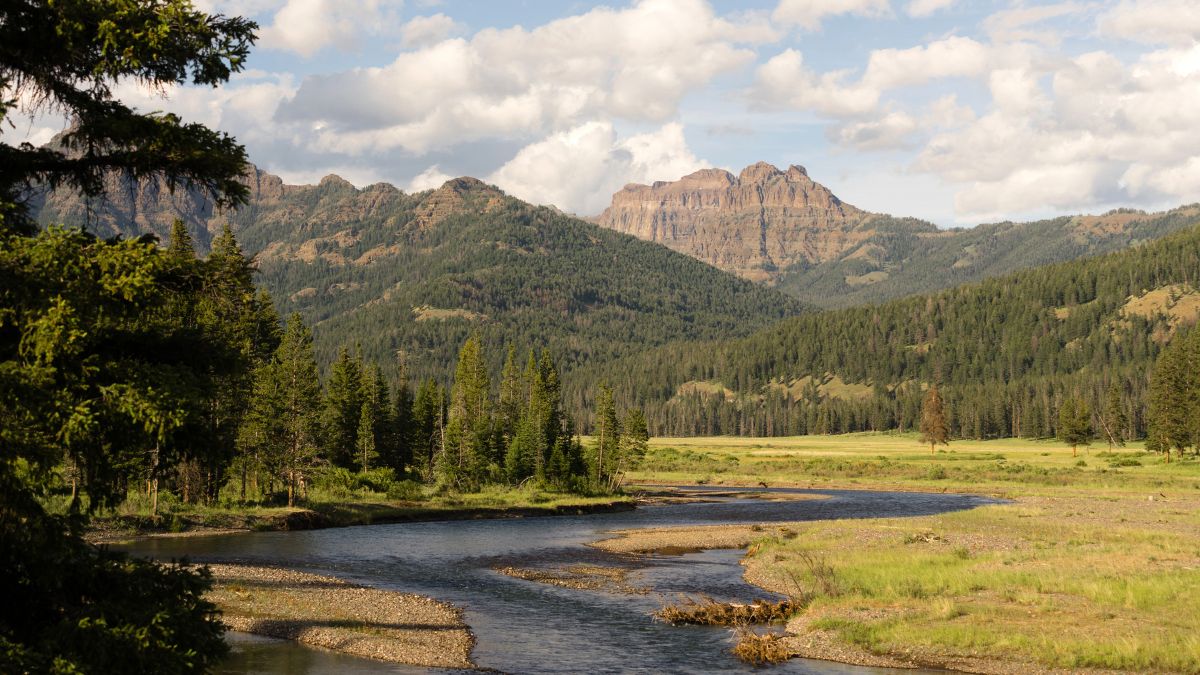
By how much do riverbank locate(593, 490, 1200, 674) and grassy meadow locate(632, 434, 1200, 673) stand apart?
67 mm

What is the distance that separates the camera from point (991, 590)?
37219 millimetres

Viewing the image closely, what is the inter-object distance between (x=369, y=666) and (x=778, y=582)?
2225 cm

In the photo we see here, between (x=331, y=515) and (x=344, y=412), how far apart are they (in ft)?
76.1

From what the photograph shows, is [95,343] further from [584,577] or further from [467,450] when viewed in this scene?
[467,450]

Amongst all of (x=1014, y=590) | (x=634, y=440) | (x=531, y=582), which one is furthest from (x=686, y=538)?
(x=634, y=440)

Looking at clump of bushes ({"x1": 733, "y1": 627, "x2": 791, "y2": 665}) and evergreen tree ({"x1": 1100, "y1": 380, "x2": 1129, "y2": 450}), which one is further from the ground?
evergreen tree ({"x1": 1100, "y1": 380, "x2": 1129, "y2": 450})

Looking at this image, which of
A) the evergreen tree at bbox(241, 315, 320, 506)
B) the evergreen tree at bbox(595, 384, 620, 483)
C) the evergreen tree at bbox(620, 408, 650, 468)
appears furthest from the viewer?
the evergreen tree at bbox(620, 408, 650, 468)

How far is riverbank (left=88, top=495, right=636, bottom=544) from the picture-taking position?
186ft

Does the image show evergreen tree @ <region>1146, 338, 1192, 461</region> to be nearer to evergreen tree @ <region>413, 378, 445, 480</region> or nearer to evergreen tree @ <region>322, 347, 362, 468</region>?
evergreen tree @ <region>413, 378, 445, 480</region>

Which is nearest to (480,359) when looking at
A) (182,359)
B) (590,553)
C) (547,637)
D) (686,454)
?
(686,454)

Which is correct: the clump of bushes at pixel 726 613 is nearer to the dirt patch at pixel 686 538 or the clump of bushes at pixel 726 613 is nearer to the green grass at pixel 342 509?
the dirt patch at pixel 686 538

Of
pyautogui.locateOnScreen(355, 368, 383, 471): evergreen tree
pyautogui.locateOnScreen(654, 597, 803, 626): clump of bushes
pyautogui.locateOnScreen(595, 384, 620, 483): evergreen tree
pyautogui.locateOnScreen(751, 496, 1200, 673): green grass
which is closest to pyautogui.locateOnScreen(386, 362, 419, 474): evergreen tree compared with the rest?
pyautogui.locateOnScreen(355, 368, 383, 471): evergreen tree

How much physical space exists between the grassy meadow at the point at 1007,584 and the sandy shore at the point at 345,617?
12640 millimetres

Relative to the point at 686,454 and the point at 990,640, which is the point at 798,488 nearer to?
the point at 686,454
